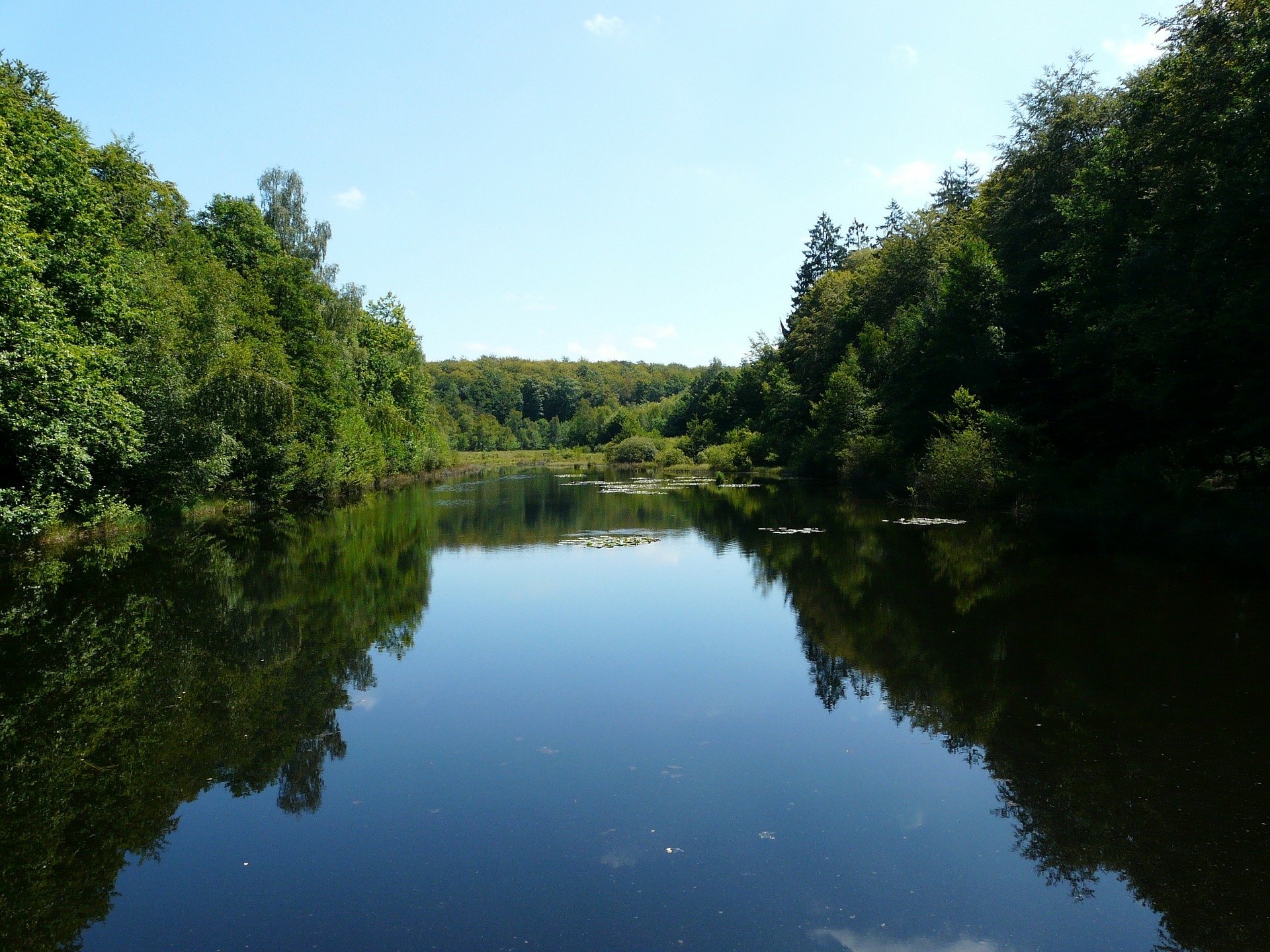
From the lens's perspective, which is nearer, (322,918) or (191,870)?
(322,918)

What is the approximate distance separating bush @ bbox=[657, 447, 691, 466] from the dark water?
56338 mm

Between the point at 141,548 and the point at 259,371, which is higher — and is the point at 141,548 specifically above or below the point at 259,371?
below

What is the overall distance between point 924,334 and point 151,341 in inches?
1093

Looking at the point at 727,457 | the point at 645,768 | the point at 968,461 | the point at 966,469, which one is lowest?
the point at 645,768

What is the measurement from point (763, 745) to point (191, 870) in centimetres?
424

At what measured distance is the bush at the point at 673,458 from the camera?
6925 centimetres

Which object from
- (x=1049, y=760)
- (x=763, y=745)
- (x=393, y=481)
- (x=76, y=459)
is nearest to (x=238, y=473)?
(x=76, y=459)

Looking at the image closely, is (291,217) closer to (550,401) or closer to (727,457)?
(727,457)

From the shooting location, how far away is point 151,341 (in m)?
20.5

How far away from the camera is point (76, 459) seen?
15.6m

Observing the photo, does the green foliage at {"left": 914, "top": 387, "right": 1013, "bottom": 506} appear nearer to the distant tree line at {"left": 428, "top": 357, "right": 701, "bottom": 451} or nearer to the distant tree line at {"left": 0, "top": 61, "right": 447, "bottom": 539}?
the distant tree line at {"left": 0, "top": 61, "right": 447, "bottom": 539}

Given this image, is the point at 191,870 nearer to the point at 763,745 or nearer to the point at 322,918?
the point at 322,918

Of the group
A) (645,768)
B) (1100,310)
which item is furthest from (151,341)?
(1100,310)

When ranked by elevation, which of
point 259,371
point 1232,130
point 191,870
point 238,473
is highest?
point 1232,130
